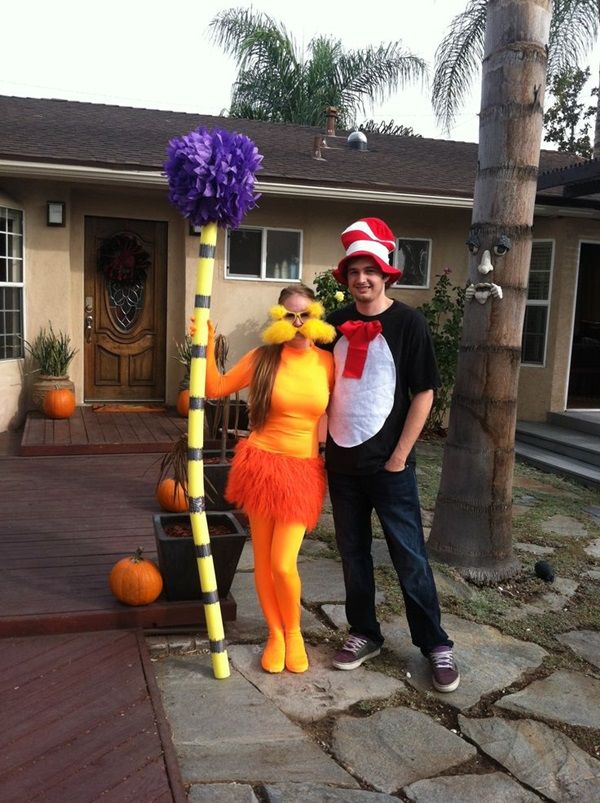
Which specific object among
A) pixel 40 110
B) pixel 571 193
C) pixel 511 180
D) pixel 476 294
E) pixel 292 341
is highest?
pixel 40 110

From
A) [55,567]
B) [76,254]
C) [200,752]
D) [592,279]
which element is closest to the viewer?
[200,752]

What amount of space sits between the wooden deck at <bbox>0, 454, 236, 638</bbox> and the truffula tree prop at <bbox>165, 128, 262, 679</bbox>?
0.45m

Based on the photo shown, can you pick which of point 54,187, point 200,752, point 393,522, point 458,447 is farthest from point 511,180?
point 54,187

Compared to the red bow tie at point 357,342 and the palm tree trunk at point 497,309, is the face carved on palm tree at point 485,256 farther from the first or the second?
the red bow tie at point 357,342

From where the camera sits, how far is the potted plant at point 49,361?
725 centimetres

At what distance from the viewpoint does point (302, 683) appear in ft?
9.37

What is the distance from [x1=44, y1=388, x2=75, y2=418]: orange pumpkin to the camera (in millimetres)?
7004

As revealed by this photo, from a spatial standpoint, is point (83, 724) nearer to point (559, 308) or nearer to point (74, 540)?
point (74, 540)

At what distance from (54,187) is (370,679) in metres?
6.28

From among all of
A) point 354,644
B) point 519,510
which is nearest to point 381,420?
point 354,644

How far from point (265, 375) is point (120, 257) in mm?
5765

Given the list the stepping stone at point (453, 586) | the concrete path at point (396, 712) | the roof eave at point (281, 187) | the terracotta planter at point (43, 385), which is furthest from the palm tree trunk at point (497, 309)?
the terracotta planter at point (43, 385)

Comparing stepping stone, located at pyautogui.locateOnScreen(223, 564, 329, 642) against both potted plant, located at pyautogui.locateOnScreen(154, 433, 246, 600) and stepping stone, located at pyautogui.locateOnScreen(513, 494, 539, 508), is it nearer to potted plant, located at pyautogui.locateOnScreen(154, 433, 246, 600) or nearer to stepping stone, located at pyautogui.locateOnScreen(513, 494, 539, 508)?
potted plant, located at pyautogui.locateOnScreen(154, 433, 246, 600)

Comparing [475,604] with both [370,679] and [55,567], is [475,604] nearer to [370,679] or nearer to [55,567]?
[370,679]
